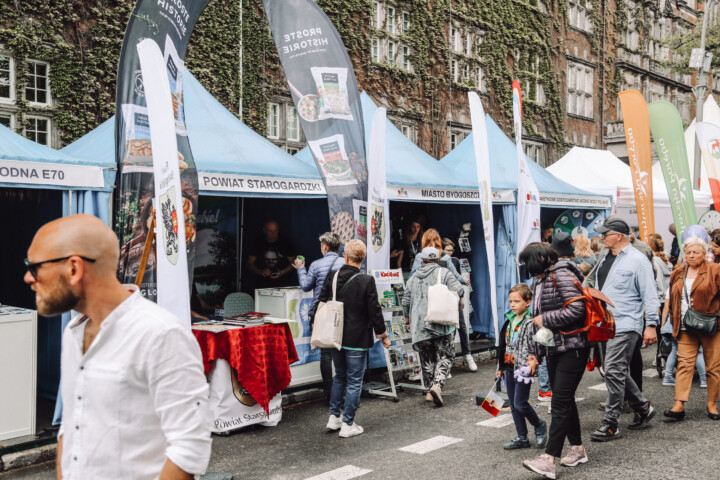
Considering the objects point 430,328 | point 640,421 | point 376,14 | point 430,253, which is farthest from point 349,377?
point 376,14

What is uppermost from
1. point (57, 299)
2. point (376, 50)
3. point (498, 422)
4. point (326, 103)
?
point (376, 50)

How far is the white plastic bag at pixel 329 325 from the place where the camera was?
256 inches

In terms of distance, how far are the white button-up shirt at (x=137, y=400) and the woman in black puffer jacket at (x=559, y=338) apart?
3667mm

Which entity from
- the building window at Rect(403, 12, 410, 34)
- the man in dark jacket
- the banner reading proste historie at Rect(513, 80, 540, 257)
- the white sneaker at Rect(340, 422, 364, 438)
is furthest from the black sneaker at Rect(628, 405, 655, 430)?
the building window at Rect(403, 12, 410, 34)

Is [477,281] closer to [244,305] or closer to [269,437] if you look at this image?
[244,305]

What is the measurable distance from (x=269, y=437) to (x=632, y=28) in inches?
1121

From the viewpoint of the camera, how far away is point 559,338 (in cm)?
526

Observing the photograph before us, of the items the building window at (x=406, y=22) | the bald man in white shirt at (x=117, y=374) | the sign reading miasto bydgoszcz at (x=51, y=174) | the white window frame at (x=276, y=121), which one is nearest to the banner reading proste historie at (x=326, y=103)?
the sign reading miasto bydgoszcz at (x=51, y=174)

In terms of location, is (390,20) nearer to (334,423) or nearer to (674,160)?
(674,160)

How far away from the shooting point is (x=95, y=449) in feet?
6.81

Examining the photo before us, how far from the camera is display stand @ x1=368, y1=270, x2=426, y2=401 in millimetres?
8547

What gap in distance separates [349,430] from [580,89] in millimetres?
23329

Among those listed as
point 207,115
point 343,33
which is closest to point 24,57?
point 207,115

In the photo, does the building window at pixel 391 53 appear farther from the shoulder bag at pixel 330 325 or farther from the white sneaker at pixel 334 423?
the white sneaker at pixel 334 423
